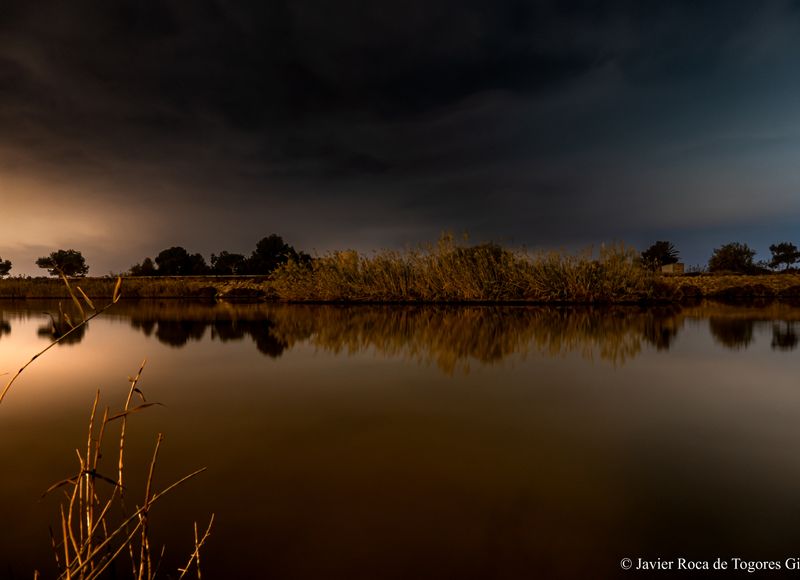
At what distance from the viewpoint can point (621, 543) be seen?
1581mm

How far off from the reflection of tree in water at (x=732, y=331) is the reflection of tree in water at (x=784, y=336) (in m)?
0.30

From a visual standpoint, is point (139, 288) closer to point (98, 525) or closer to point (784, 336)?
point (98, 525)

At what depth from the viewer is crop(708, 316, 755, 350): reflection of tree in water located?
20.9 ft

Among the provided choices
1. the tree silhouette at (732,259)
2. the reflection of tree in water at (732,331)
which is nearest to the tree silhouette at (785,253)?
the tree silhouette at (732,259)

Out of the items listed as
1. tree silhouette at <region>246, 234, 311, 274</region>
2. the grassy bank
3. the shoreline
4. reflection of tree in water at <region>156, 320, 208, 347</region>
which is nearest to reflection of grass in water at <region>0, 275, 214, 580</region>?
reflection of tree in water at <region>156, 320, 208, 347</region>

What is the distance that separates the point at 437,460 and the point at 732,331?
7.69 metres

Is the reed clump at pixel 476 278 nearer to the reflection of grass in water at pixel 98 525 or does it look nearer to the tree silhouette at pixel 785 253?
the reflection of grass in water at pixel 98 525

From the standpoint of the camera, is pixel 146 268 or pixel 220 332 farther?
pixel 146 268

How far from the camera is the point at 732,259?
28.5 m

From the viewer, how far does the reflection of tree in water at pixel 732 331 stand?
6.36 metres

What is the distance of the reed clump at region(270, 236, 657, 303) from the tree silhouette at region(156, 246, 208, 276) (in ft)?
127

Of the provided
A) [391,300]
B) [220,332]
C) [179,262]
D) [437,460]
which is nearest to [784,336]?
[437,460]

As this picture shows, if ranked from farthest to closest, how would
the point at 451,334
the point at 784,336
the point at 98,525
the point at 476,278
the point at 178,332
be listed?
the point at 476,278
the point at 178,332
the point at 451,334
the point at 784,336
the point at 98,525

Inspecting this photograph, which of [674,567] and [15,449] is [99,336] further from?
[674,567]
